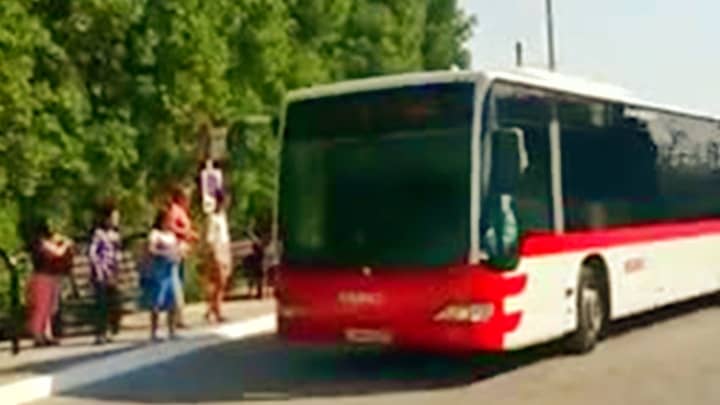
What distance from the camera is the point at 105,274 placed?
17.8 m

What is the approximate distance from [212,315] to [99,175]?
19.1 ft

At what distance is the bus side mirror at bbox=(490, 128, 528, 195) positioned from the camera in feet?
45.3

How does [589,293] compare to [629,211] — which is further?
[629,211]

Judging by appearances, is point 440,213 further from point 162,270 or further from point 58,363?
point 162,270

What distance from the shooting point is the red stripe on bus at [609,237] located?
48.3 feet

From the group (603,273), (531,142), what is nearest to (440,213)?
(531,142)

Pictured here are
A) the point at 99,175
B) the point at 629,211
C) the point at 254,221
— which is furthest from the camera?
the point at 254,221

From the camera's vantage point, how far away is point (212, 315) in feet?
64.6

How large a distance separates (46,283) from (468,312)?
5445 millimetres

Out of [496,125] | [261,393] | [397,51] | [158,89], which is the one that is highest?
[397,51]

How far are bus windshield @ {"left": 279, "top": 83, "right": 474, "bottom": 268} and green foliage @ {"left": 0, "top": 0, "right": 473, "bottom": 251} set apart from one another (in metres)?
6.73

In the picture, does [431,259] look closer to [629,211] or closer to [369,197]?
[369,197]

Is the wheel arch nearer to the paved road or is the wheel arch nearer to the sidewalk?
the paved road

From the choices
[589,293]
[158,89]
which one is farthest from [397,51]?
[589,293]
